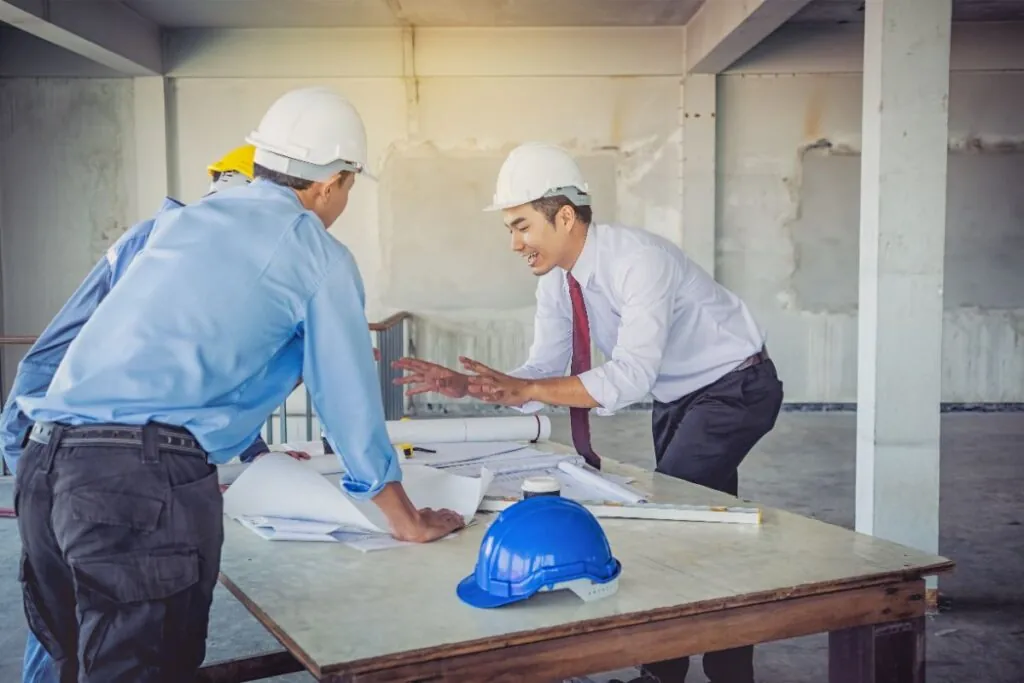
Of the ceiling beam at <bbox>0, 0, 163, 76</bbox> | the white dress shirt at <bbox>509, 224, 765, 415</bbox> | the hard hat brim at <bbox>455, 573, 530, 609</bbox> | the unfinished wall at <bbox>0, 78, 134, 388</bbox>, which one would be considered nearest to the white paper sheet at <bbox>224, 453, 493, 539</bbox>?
the hard hat brim at <bbox>455, 573, 530, 609</bbox>

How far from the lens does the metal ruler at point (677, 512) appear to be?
2113 millimetres

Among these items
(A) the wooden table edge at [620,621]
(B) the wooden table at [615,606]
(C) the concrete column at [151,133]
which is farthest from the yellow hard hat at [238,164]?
(C) the concrete column at [151,133]

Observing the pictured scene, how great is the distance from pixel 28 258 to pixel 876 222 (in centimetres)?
796

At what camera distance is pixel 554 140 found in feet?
30.7

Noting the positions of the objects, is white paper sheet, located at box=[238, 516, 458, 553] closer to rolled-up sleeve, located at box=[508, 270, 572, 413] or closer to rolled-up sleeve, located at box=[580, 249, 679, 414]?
rolled-up sleeve, located at box=[580, 249, 679, 414]

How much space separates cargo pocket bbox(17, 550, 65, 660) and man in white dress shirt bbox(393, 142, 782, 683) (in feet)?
3.83

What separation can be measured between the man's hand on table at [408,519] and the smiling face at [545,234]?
112 centimetres

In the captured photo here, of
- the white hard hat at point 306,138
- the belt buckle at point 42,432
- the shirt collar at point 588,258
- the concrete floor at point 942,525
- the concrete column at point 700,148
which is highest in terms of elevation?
the concrete column at point 700,148

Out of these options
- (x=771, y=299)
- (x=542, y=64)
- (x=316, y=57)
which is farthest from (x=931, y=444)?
(x=316, y=57)

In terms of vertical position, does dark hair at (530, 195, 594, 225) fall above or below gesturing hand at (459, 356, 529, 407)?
above

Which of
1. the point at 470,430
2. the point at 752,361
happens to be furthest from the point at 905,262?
the point at 470,430

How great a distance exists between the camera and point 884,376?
4137mm

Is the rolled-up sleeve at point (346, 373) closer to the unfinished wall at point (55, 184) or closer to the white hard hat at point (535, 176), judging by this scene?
the white hard hat at point (535, 176)

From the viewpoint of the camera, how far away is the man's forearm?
2793mm
